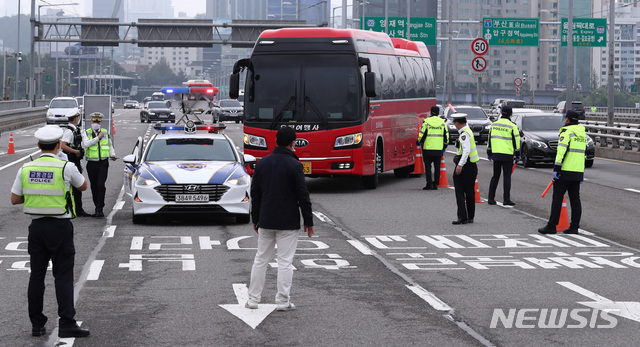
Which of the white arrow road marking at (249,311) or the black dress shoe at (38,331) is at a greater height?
the black dress shoe at (38,331)

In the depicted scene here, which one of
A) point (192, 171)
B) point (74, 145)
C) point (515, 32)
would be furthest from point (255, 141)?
point (515, 32)

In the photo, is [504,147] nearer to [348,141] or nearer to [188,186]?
[348,141]

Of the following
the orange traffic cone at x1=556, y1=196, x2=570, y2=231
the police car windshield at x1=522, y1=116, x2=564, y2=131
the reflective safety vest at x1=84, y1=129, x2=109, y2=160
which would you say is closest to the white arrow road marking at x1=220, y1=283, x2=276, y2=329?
the orange traffic cone at x1=556, y1=196, x2=570, y2=231

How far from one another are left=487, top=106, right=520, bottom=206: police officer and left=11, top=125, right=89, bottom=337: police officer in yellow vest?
12630mm

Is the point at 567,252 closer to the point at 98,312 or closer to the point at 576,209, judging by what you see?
the point at 576,209

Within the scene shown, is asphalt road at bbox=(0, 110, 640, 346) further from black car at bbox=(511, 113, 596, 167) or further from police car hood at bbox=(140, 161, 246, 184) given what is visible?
black car at bbox=(511, 113, 596, 167)

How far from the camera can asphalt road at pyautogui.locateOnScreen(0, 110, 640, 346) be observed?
8695 mm

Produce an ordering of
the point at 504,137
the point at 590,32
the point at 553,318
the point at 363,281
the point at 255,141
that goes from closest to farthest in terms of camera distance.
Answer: the point at 553,318 < the point at 363,281 < the point at 504,137 < the point at 255,141 < the point at 590,32

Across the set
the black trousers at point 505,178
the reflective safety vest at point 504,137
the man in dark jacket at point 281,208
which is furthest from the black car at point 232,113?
the man in dark jacket at point 281,208

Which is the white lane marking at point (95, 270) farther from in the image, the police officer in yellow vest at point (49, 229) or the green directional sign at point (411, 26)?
the green directional sign at point (411, 26)

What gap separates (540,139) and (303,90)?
11.3 meters

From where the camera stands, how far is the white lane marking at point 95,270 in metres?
11.6

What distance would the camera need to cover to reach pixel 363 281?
1138 centimetres

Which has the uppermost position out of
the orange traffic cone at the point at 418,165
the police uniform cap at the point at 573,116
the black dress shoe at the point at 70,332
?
the police uniform cap at the point at 573,116
